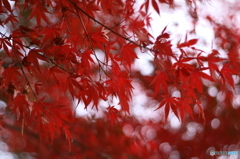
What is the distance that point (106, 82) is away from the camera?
153 cm

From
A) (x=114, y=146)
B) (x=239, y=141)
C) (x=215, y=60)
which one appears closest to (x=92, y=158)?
(x=114, y=146)

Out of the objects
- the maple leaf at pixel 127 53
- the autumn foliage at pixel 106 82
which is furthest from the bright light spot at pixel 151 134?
the maple leaf at pixel 127 53

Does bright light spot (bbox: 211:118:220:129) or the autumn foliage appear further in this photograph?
bright light spot (bbox: 211:118:220:129)

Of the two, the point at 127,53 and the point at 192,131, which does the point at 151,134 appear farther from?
the point at 127,53

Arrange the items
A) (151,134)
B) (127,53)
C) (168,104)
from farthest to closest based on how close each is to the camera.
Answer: (151,134) → (127,53) → (168,104)

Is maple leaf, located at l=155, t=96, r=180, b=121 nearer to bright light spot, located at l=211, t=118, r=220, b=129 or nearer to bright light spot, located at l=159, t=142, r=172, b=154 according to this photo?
bright light spot, located at l=159, t=142, r=172, b=154

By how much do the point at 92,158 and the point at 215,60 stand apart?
2.46 m

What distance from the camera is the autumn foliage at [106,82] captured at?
4.42ft

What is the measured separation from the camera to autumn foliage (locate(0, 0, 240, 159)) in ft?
4.42

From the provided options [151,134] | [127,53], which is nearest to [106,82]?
[127,53]

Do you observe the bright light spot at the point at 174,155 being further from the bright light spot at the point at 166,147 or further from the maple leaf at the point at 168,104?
the maple leaf at the point at 168,104

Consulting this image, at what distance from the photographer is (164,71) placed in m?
1.29

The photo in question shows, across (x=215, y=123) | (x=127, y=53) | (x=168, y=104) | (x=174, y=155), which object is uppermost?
(x=215, y=123)

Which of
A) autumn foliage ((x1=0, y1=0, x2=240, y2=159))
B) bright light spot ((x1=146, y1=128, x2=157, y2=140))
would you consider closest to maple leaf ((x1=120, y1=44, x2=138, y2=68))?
autumn foliage ((x1=0, y1=0, x2=240, y2=159))
